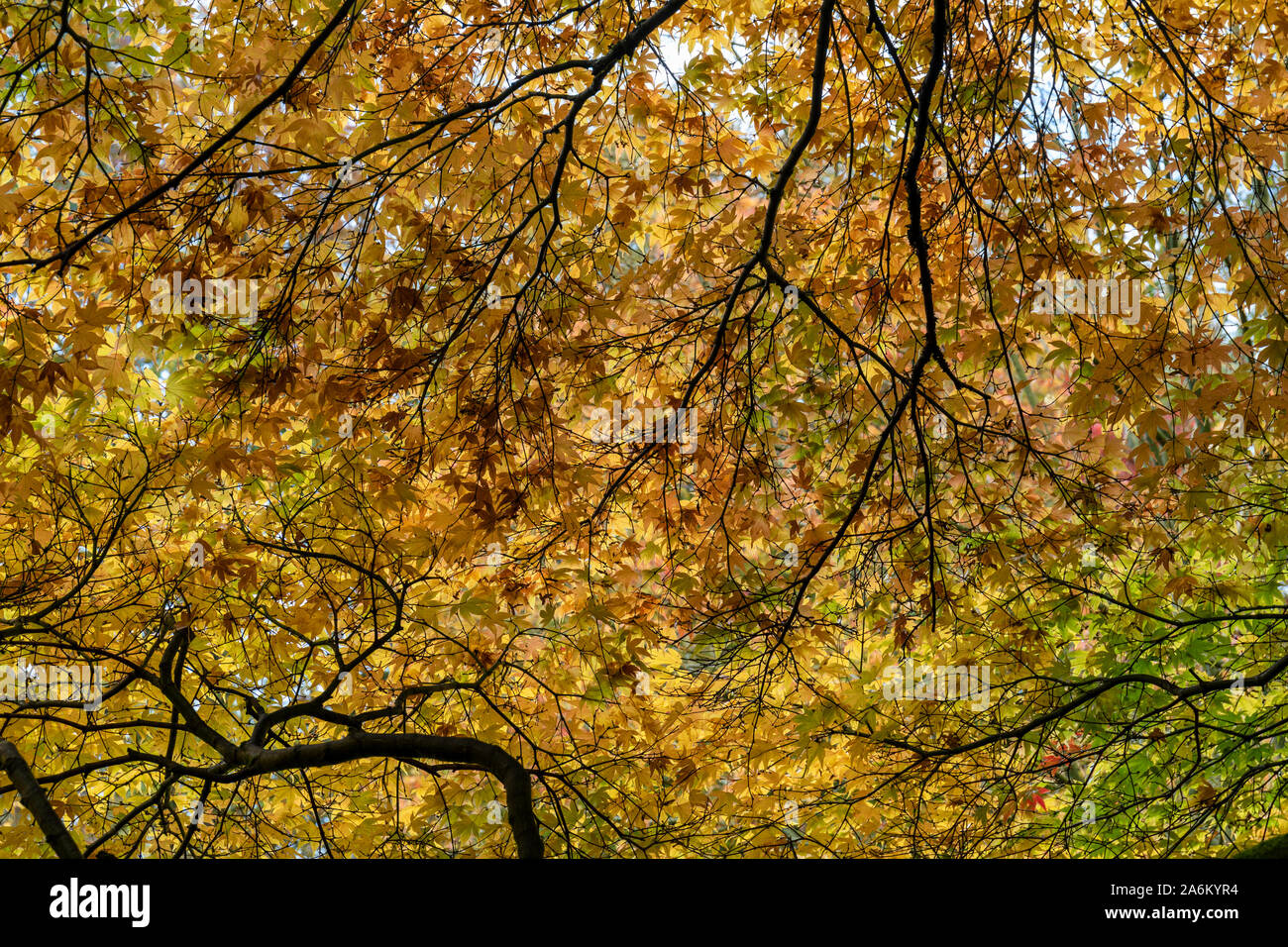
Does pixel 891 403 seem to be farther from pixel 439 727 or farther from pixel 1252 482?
pixel 439 727

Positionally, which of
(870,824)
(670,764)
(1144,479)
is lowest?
(870,824)

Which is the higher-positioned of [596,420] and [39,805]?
[596,420]

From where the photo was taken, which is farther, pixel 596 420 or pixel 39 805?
pixel 596 420

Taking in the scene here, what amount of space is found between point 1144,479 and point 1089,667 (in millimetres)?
1288

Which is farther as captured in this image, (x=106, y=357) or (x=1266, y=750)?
(x=1266, y=750)

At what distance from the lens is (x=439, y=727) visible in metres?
4.87

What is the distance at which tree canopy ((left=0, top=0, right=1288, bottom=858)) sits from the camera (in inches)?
153

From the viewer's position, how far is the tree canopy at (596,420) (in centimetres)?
390

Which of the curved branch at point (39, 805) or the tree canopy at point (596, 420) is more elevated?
the tree canopy at point (596, 420)

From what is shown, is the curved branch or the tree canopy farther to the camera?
the tree canopy

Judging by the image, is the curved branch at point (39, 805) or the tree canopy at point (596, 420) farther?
the tree canopy at point (596, 420)

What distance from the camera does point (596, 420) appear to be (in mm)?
5699

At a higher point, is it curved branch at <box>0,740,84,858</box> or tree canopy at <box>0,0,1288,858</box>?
tree canopy at <box>0,0,1288,858</box>

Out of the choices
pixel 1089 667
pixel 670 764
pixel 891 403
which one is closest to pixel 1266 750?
pixel 1089 667
